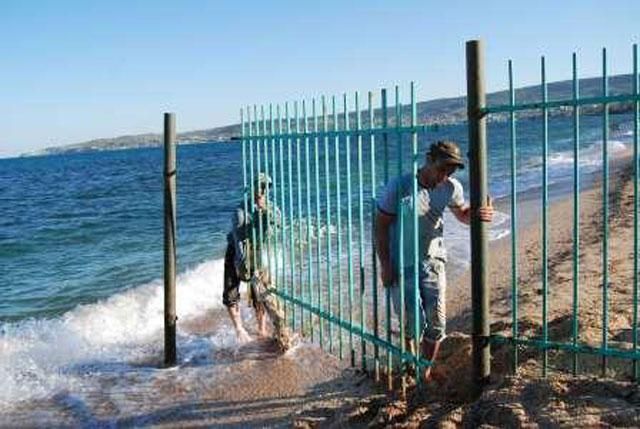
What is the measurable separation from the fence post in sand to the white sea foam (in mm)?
4324

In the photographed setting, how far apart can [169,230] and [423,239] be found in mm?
3205

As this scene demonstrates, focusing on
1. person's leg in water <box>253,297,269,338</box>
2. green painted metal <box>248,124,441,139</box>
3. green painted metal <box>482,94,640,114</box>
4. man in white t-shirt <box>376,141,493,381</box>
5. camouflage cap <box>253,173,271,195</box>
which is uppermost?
green painted metal <box>482,94,640,114</box>

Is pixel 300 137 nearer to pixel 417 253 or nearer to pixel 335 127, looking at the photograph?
pixel 335 127

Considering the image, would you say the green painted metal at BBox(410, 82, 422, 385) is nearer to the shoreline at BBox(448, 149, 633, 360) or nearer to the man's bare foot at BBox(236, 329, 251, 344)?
the shoreline at BBox(448, 149, 633, 360)

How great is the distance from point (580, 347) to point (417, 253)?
4.34 feet

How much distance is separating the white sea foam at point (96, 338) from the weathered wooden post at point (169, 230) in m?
0.39

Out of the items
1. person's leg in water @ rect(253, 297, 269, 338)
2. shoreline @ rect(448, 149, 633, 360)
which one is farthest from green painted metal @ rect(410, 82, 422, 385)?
person's leg in water @ rect(253, 297, 269, 338)

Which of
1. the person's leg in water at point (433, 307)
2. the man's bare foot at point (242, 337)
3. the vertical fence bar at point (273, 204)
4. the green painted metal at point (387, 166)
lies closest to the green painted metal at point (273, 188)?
the vertical fence bar at point (273, 204)

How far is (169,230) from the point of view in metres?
8.03

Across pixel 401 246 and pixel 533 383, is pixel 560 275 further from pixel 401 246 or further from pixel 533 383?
pixel 533 383

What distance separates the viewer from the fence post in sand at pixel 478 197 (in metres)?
4.89

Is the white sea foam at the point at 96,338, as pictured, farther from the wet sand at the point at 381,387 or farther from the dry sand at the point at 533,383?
the dry sand at the point at 533,383

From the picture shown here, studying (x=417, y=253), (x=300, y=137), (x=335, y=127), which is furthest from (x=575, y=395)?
(x=300, y=137)

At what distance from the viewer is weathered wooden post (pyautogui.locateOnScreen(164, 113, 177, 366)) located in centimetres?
789
